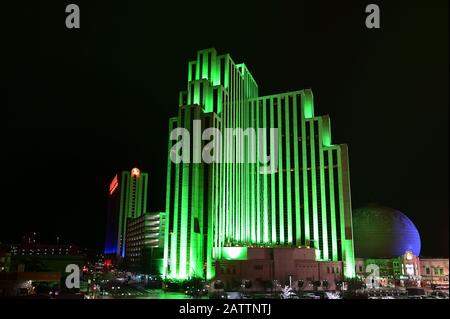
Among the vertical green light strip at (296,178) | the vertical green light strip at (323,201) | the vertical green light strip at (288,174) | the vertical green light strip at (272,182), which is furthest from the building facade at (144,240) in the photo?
the vertical green light strip at (323,201)

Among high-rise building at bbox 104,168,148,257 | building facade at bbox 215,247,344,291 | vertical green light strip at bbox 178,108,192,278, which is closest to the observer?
building facade at bbox 215,247,344,291

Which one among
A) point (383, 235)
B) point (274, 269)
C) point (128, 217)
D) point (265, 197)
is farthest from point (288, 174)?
point (128, 217)

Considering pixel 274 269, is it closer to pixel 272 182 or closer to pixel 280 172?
pixel 272 182

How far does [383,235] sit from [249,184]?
123ft

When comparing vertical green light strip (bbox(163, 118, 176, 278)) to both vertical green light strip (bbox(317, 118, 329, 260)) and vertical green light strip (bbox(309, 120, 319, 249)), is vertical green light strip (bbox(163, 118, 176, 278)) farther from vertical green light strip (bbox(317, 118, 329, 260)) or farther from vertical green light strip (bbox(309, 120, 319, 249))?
vertical green light strip (bbox(317, 118, 329, 260))

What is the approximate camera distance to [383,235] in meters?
109

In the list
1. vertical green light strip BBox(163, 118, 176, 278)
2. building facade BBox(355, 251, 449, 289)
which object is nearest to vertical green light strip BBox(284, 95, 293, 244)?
building facade BBox(355, 251, 449, 289)

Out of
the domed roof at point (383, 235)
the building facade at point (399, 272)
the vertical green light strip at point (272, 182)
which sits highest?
the vertical green light strip at point (272, 182)

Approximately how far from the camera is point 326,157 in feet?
333

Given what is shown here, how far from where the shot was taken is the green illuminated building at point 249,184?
84.5 meters

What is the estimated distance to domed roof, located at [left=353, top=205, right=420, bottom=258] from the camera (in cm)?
10850

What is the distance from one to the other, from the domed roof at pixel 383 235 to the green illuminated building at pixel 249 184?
1664 cm

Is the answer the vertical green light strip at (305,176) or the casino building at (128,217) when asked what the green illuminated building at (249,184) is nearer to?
the vertical green light strip at (305,176)

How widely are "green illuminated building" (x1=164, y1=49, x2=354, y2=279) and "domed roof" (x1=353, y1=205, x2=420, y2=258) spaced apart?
16.6 metres
